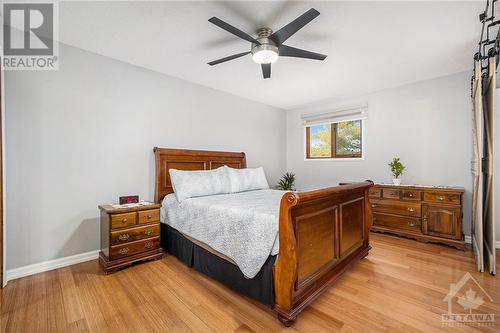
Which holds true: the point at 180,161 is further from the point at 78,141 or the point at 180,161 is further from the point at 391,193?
the point at 391,193

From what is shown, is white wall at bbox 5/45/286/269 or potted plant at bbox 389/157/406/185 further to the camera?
potted plant at bbox 389/157/406/185

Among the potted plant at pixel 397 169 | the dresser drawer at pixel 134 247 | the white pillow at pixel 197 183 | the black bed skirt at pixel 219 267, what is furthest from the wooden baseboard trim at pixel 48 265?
the potted plant at pixel 397 169

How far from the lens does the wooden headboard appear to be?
3199mm

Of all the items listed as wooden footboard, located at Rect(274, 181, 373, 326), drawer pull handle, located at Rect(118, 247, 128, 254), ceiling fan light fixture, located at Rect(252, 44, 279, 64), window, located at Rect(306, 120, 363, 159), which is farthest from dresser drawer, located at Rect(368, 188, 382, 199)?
drawer pull handle, located at Rect(118, 247, 128, 254)

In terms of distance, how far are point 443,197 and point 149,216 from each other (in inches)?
155

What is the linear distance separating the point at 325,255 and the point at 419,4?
7.55 ft

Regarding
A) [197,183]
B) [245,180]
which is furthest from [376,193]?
[197,183]

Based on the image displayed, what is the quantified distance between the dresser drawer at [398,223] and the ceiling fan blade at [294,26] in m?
3.15

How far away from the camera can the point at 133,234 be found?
255 centimetres

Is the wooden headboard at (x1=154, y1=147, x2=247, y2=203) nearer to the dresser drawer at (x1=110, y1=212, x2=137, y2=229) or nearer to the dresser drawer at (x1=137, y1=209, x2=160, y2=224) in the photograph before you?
the dresser drawer at (x1=137, y1=209, x2=160, y2=224)

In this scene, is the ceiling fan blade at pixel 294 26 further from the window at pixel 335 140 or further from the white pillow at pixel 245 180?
the window at pixel 335 140

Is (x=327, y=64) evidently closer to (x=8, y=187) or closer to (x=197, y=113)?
(x=197, y=113)

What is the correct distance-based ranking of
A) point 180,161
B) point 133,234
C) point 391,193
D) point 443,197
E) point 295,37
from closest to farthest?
point 295,37 → point 133,234 → point 443,197 → point 180,161 → point 391,193

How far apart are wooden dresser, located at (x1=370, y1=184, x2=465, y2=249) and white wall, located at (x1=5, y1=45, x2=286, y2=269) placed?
326cm
